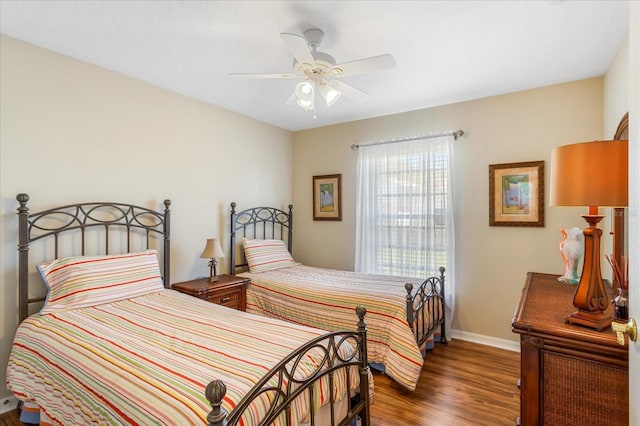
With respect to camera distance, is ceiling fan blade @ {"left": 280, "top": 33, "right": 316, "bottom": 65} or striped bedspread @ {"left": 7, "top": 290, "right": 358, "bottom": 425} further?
ceiling fan blade @ {"left": 280, "top": 33, "right": 316, "bottom": 65}

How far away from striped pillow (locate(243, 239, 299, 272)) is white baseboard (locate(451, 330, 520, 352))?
2.10 m

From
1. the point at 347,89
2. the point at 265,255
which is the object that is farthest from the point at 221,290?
the point at 347,89

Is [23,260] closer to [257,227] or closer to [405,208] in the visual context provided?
[257,227]

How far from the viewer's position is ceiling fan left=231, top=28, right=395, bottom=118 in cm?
188

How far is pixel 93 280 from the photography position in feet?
7.44

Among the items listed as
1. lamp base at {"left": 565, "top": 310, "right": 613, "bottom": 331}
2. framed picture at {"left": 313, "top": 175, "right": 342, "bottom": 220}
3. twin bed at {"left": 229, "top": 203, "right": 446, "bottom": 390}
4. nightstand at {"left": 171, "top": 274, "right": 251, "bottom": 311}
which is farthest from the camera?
framed picture at {"left": 313, "top": 175, "right": 342, "bottom": 220}

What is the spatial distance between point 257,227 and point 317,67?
2.54 metres

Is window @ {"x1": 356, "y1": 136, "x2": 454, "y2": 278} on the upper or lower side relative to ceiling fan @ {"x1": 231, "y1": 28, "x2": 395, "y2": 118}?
lower

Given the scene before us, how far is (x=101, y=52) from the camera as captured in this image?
2.43m

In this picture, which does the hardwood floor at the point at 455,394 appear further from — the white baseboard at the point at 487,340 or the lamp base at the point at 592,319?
the lamp base at the point at 592,319

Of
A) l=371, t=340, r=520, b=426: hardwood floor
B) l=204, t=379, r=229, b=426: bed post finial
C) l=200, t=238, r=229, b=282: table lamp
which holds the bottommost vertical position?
l=371, t=340, r=520, b=426: hardwood floor

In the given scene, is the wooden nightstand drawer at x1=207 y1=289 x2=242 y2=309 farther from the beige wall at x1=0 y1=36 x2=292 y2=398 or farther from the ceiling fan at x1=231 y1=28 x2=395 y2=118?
the ceiling fan at x1=231 y1=28 x2=395 y2=118

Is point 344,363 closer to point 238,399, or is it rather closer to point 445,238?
point 238,399

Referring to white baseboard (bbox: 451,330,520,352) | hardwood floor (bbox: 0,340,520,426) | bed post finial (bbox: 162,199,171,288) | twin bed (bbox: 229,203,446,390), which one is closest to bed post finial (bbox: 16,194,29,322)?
hardwood floor (bbox: 0,340,520,426)
